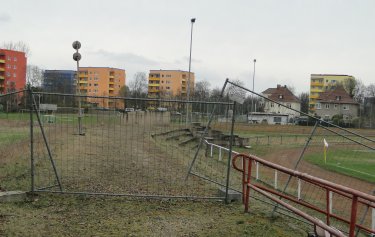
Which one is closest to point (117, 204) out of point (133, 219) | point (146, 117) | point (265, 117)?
point (133, 219)

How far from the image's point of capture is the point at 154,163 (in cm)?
1067

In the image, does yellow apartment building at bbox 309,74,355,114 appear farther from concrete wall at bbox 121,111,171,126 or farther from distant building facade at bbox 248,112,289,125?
concrete wall at bbox 121,111,171,126

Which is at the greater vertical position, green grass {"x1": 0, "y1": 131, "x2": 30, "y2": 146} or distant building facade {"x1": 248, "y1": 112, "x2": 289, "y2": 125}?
distant building facade {"x1": 248, "y1": 112, "x2": 289, "y2": 125}

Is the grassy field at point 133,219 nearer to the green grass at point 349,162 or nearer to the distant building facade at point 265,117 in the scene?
the distant building facade at point 265,117

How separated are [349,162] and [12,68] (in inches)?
3579

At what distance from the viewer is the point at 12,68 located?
95125 mm

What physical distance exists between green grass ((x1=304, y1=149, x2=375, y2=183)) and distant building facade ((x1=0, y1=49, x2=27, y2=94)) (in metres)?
86.2

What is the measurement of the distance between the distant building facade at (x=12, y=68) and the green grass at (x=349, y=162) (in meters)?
86.2

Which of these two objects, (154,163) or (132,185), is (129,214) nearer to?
(132,185)

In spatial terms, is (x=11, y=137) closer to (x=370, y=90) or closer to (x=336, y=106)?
(x=336, y=106)

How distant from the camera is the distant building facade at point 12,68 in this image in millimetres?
94006

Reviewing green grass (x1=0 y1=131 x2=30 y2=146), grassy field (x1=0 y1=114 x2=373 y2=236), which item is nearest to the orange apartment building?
green grass (x1=0 y1=131 x2=30 y2=146)

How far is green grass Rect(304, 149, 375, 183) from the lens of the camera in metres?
18.3

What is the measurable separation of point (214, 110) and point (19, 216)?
423cm
